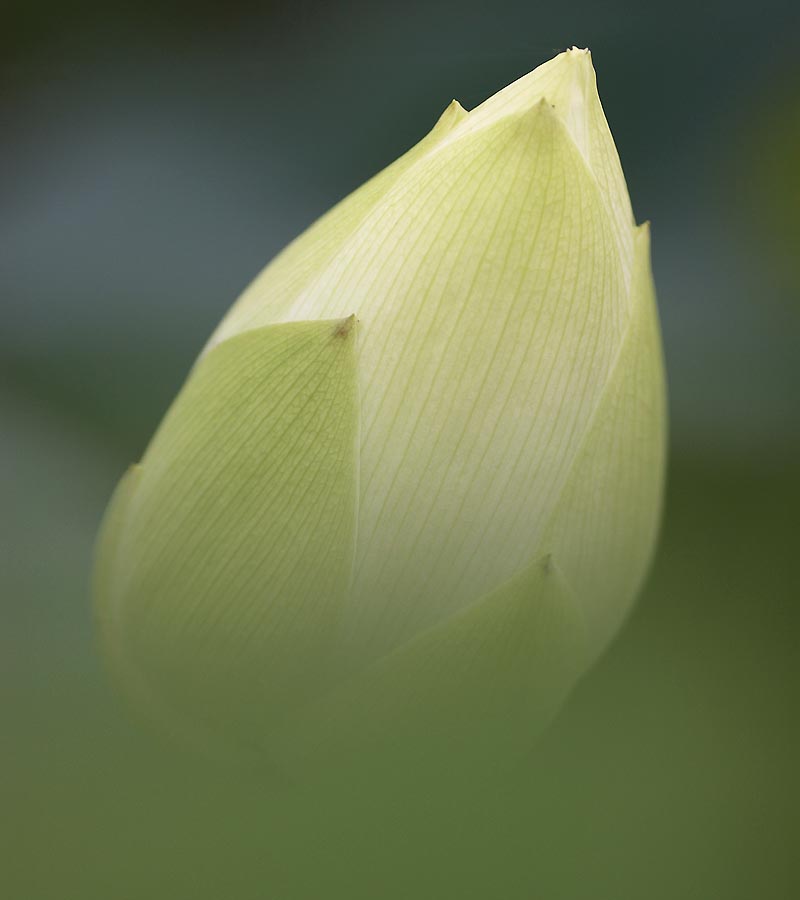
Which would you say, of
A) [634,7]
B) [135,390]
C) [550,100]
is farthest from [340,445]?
[634,7]

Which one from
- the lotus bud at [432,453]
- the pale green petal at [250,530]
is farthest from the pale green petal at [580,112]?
the pale green petal at [250,530]

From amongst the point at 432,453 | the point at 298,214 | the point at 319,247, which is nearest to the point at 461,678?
the point at 432,453

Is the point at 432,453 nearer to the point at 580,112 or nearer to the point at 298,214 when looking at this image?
the point at 580,112

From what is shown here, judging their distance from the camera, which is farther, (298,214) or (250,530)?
(298,214)

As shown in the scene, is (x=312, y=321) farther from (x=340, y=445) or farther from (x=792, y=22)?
(x=792, y=22)

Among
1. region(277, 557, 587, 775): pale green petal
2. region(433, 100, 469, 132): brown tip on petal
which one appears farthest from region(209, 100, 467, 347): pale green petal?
region(277, 557, 587, 775): pale green petal

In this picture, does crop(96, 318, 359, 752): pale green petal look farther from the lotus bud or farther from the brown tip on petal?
the brown tip on petal

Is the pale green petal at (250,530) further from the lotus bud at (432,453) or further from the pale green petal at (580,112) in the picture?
the pale green petal at (580,112)
